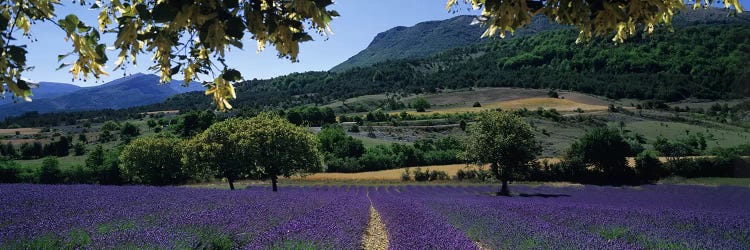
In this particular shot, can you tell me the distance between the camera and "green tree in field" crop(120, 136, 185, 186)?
33312mm

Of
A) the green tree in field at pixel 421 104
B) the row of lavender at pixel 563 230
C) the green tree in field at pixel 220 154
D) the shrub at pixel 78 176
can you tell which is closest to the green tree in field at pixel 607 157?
the green tree in field at pixel 220 154

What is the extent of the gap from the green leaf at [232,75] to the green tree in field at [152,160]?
114 ft

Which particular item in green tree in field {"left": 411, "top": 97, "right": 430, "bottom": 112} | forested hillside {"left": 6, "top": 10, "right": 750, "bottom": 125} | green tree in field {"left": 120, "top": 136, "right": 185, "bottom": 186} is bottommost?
green tree in field {"left": 120, "top": 136, "right": 185, "bottom": 186}

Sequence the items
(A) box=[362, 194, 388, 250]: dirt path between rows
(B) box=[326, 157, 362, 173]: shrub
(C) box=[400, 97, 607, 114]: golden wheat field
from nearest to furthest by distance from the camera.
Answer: (A) box=[362, 194, 388, 250]: dirt path between rows, (B) box=[326, 157, 362, 173]: shrub, (C) box=[400, 97, 607, 114]: golden wheat field

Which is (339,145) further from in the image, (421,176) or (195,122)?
(195,122)

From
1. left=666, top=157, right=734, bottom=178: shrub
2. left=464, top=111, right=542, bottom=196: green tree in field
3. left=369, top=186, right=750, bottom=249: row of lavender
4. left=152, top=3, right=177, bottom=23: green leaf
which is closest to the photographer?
left=152, top=3, right=177, bottom=23: green leaf

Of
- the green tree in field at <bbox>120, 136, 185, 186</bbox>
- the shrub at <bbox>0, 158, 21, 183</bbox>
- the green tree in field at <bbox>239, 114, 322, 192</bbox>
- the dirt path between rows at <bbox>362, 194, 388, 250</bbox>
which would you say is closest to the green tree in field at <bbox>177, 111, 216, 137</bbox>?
the shrub at <bbox>0, 158, 21, 183</bbox>

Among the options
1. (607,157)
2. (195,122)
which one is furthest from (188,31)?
(195,122)

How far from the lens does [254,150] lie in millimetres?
25219

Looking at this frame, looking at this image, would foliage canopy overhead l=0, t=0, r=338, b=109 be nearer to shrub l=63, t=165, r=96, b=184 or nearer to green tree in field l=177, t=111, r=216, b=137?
shrub l=63, t=165, r=96, b=184

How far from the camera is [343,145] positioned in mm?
61594

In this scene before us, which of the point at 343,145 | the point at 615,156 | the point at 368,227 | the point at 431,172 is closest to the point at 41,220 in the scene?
the point at 368,227

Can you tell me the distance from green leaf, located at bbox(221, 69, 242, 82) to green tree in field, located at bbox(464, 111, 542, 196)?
2546 cm

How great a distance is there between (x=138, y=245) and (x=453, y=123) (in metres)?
79.0
